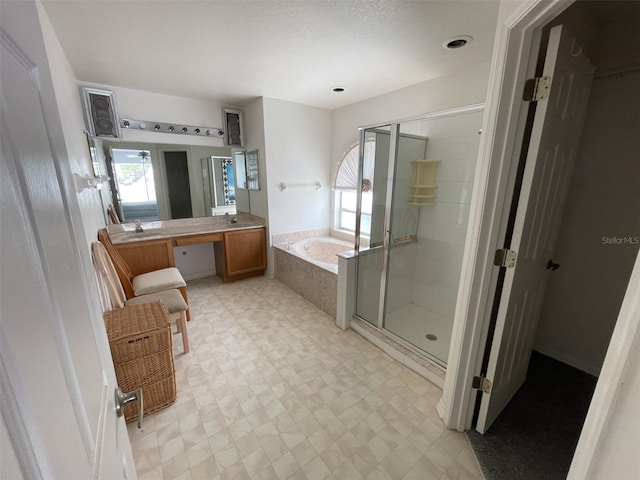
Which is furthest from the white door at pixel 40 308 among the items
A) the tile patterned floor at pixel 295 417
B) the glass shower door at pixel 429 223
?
the glass shower door at pixel 429 223

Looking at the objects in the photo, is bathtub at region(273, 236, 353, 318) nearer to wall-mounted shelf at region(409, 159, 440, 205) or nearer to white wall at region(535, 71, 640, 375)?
wall-mounted shelf at region(409, 159, 440, 205)

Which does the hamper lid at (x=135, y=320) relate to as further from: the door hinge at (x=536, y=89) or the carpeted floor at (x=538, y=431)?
the door hinge at (x=536, y=89)

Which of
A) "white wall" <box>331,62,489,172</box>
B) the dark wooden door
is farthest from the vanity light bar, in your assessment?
"white wall" <box>331,62,489,172</box>

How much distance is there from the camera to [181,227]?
356 cm

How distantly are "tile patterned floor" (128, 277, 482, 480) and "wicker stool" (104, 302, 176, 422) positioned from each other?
0.37 ft

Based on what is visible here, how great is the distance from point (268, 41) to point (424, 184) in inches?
74.3

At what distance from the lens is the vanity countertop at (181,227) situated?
9.85ft

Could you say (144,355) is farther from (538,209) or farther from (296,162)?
(296,162)

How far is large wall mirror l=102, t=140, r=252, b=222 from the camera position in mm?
3115

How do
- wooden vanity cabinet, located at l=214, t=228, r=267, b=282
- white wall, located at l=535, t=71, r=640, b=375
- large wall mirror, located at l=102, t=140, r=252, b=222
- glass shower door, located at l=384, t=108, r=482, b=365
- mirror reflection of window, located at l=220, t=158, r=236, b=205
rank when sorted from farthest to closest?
mirror reflection of window, located at l=220, t=158, r=236, b=205
wooden vanity cabinet, located at l=214, t=228, r=267, b=282
large wall mirror, located at l=102, t=140, r=252, b=222
glass shower door, located at l=384, t=108, r=482, b=365
white wall, located at l=535, t=71, r=640, b=375

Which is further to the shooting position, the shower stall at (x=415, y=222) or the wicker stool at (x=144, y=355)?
the shower stall at (x=415, y=222)

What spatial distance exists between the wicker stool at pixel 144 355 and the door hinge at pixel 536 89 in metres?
2.29

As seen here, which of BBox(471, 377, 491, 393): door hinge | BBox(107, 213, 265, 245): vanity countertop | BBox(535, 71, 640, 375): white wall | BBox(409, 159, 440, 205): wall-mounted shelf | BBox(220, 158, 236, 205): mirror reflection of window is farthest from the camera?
BBox(220, 158, 236, 205): mirror reflection of window

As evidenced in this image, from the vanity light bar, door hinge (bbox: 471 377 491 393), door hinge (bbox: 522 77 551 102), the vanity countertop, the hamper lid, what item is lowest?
door hinge (bbox: 471 377 491 393)
